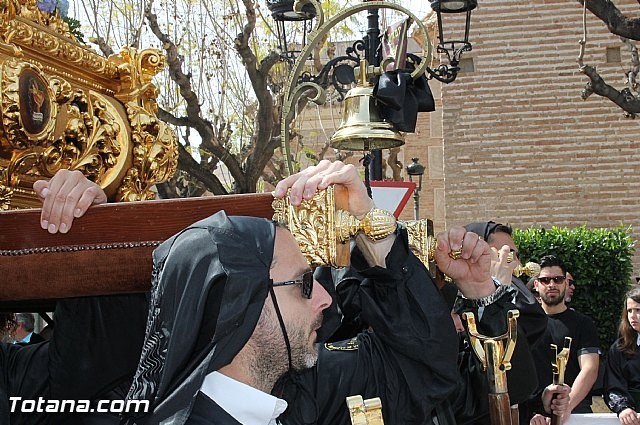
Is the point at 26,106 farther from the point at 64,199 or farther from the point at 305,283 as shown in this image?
the point at 305,283

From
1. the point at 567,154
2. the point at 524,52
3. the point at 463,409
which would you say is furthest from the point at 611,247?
the point at 463,409

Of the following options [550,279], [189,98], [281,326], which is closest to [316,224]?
[281,326]

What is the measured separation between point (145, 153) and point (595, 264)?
494 inches

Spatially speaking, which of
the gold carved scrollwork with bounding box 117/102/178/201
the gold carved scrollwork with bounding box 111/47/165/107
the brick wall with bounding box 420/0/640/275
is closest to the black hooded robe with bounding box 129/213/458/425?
the gold carved scrollwork with bounding box 117/102/178/201

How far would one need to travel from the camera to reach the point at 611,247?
1487cm

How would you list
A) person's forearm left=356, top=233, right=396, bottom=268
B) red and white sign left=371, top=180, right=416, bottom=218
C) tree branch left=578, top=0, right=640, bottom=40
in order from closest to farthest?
person's forearm left=356, top=233, right=396, bottom=268 → red and white sign left=371, top=180, right=416, bottom=218 → tree branch left=578, top=0, right=640, bottom=40

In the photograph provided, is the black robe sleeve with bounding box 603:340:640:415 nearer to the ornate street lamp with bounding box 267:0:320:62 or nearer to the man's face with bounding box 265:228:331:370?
the ornate street lamp with bounding box 267:0:320:62

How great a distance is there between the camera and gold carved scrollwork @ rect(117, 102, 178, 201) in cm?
315

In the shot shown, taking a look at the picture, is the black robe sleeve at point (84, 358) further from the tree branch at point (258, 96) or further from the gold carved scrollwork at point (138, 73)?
the tree branch at point (258, 96)

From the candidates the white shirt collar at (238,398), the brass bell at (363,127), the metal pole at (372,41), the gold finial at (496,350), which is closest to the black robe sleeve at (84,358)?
the white shirt collar at (238,398)

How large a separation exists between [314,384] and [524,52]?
53.9 feet

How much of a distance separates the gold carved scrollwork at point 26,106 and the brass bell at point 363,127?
3503 millimetres

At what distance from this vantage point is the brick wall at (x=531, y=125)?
18.3 meters

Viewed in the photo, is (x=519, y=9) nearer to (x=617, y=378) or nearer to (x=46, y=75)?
(x=617, y=378)
